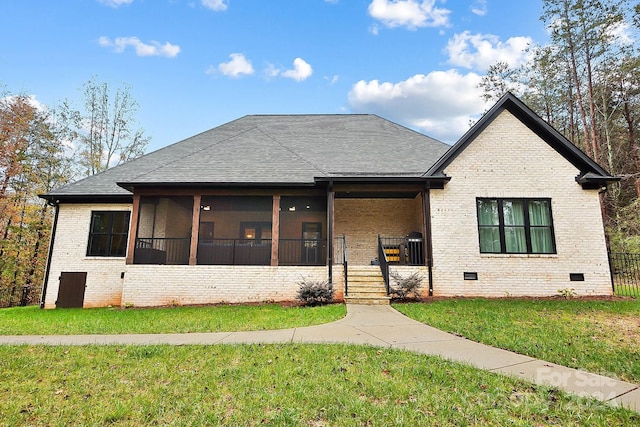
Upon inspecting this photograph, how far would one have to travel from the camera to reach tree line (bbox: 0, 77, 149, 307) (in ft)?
56.6

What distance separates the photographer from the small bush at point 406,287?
30.3ft

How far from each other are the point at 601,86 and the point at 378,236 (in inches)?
740

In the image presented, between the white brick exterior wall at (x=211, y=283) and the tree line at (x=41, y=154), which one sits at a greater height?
the tree line at (x=41, y=154)

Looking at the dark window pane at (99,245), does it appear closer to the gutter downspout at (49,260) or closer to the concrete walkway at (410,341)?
the gutter downspout at (49,260)

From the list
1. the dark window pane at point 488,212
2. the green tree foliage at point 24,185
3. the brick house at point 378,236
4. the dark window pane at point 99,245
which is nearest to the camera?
the brick house at point 378,236

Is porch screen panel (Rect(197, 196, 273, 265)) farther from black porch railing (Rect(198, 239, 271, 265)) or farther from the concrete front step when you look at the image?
the concrete front step

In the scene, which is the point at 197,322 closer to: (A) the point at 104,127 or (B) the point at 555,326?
(B) the point at 555,326

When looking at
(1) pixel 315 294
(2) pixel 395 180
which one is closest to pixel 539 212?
(2) pixel 395 180

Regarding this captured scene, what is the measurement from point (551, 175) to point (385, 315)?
315 inches

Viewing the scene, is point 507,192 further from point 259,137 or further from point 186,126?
point 186,126

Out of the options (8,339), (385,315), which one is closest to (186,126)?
(8,339)

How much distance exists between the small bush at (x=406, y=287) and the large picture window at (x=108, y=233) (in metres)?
10.3

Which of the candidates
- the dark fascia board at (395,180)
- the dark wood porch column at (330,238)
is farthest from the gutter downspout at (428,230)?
the dark wood porch column at (330,238)

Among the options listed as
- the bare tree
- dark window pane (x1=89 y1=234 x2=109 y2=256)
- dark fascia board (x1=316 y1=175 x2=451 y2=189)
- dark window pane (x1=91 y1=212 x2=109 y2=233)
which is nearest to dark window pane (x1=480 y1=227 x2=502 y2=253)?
dark fascia board (x1=316 y1=175 x2=451 y2=189)
